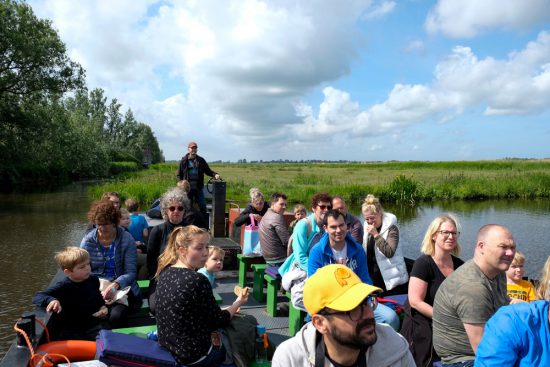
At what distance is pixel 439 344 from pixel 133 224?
4980mm

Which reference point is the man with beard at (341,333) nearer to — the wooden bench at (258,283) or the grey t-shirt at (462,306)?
the grey t-shirt at (462,306)

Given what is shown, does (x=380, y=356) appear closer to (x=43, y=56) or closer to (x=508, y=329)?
(x=508, y=329)

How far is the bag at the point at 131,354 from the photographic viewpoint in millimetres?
2840

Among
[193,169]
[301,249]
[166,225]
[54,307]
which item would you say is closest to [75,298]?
[54,307]

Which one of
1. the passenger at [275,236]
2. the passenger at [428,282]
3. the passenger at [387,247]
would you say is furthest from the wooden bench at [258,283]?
the passenger at [428,282]

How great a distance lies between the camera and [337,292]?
1.90 m

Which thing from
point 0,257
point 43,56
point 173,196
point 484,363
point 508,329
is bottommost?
point 0,257

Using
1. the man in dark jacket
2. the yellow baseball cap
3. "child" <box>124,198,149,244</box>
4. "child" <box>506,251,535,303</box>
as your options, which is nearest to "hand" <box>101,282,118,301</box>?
"child" <box>124,198,149,244</box>

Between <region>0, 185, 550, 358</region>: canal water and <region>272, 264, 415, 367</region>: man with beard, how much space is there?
5.85 meters

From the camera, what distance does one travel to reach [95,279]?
386 centimetres

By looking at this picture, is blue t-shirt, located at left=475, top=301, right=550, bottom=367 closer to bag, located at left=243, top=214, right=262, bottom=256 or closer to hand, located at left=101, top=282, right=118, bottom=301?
hand, located at left=101, top=282, right=118, bottom=301

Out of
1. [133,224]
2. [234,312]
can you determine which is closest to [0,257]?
[133,224]

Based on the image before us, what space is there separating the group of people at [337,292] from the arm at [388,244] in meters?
0.01

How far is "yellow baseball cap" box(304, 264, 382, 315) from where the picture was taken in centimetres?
185
